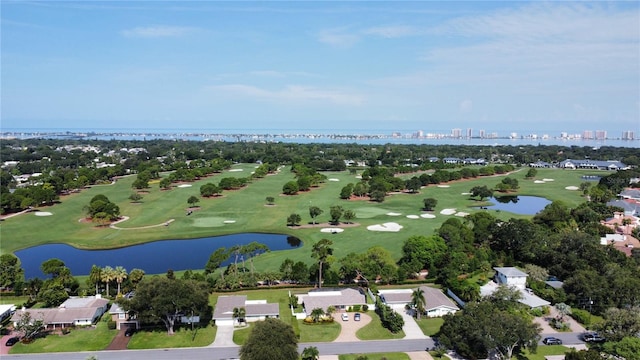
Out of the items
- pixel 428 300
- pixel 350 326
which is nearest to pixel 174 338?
pixel 350 326

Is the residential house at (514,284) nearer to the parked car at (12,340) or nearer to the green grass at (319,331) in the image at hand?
the green grass at (319,331)

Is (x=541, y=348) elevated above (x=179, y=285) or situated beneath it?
situated beneath

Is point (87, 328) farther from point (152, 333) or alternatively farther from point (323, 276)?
point (323, 276)

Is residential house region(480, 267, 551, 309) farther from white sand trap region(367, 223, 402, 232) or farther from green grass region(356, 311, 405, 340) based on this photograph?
white sand trap region(367, 223, 402, 232)

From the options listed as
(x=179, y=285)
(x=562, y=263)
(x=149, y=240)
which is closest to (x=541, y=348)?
(x=562, y=263)

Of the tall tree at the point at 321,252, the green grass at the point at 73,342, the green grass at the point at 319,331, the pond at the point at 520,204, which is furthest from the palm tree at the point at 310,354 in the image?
the pond at the point at 520,204

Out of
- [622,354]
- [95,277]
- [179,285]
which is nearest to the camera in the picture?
[622,354]
